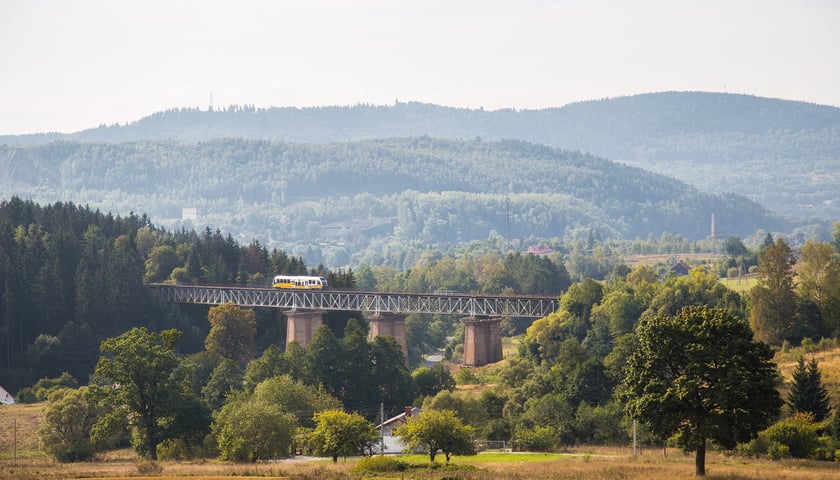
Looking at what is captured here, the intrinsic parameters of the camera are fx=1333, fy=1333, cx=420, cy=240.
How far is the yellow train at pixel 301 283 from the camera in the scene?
163 m

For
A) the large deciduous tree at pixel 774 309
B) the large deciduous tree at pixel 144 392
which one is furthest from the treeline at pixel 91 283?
the large deciduous tree at pixel 774 309

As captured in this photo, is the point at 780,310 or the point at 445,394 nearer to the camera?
the point at 445,394

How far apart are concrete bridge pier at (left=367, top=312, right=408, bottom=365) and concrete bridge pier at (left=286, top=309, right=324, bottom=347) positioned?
22.1 feet

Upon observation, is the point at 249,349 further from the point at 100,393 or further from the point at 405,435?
the point at 405,435

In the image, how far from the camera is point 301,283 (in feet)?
536

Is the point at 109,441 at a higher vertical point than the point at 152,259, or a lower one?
lower

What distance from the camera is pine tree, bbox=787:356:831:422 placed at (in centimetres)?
9169

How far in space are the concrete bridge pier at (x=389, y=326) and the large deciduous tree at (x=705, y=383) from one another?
80354mm

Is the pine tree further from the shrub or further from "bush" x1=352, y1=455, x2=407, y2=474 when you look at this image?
the shrub

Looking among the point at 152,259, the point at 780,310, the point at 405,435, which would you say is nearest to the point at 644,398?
the point at 405,435

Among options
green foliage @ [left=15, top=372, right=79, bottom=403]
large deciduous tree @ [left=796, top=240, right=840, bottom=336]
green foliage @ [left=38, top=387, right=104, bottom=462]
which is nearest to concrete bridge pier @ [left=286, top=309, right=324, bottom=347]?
green foliage @ [left=15, top=372, right=79, bottom=403]

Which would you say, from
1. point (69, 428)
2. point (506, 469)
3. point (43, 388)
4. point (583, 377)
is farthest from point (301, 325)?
point (506, 469)

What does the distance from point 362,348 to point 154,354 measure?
26.7m

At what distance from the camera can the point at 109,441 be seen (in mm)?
101312
